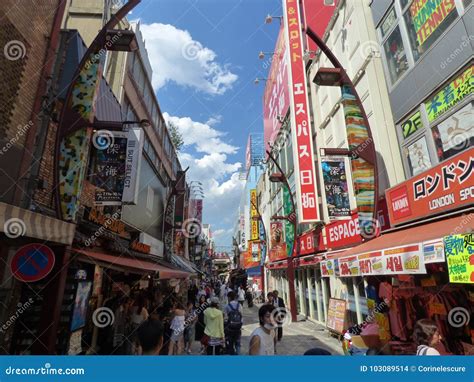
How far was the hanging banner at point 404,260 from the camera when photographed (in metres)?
4.90

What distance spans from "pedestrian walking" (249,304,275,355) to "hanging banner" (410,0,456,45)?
8322mm

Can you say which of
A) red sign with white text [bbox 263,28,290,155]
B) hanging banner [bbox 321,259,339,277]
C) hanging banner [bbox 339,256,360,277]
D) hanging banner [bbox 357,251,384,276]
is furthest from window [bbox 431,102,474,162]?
red sign with white text [bbox 263,28,290,155]

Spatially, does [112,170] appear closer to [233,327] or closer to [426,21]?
[233,327]

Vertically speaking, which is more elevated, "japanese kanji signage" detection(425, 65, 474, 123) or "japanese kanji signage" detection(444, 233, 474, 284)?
"japanese kanji signage" detection(425, 65, 474, 123)

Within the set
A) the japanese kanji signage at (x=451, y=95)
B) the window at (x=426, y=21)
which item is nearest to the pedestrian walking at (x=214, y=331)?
the japanese kanji signage at (x=451, y=95)

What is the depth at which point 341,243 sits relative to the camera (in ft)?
36.9

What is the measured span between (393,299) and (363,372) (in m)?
7.26

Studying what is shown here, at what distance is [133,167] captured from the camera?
9.74 metres

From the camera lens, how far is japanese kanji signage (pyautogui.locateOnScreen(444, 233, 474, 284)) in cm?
388

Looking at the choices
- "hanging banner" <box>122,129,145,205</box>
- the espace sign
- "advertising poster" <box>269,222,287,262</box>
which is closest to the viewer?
"hanging banner" <box>122,129,145,205</box>

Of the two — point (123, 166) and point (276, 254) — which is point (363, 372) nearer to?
point (123, 166)

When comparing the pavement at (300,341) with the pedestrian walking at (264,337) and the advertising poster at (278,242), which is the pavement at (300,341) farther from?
the advertising poster at (278,242)

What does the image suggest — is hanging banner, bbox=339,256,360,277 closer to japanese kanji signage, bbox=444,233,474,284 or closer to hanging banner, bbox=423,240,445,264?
hanging banner, bbox=423,240,445,264

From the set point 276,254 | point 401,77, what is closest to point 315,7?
point 401,77
